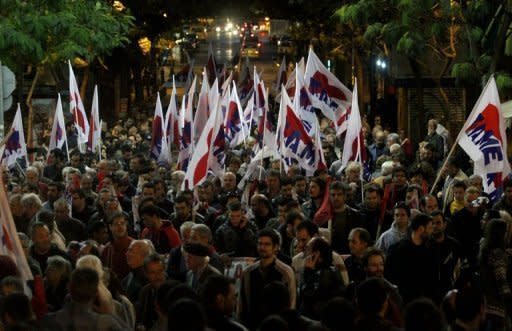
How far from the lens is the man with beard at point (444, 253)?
10.5 meters

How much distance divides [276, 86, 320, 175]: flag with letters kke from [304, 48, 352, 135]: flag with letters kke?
1936 millimetres

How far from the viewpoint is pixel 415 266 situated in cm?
1033

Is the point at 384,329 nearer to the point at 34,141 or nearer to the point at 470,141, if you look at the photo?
the point at 470,141

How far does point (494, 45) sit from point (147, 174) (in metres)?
7.67

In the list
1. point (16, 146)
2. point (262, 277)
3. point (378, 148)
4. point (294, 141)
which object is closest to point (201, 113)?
point (16, 146)

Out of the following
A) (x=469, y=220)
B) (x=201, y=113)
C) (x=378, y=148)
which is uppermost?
(x=201, y=113)

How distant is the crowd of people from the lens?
745 centimetres

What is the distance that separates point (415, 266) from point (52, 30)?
1559 cm

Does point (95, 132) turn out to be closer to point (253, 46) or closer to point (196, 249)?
point (196, 249)

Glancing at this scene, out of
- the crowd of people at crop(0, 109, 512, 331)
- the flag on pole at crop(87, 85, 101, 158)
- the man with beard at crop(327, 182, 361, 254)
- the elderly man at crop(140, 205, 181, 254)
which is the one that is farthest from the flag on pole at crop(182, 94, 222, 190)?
the flag on pole at crop(87, 85, 101, 158)

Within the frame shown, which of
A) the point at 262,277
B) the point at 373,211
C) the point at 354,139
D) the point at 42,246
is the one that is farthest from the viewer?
the point at 354,139

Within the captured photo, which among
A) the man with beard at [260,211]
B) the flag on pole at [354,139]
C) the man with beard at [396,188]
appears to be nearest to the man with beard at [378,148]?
the flag on pole at [354,139]

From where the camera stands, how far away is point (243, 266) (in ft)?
35.9

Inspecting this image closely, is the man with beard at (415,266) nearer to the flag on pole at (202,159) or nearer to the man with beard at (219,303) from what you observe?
the man with beard at (219,303)
